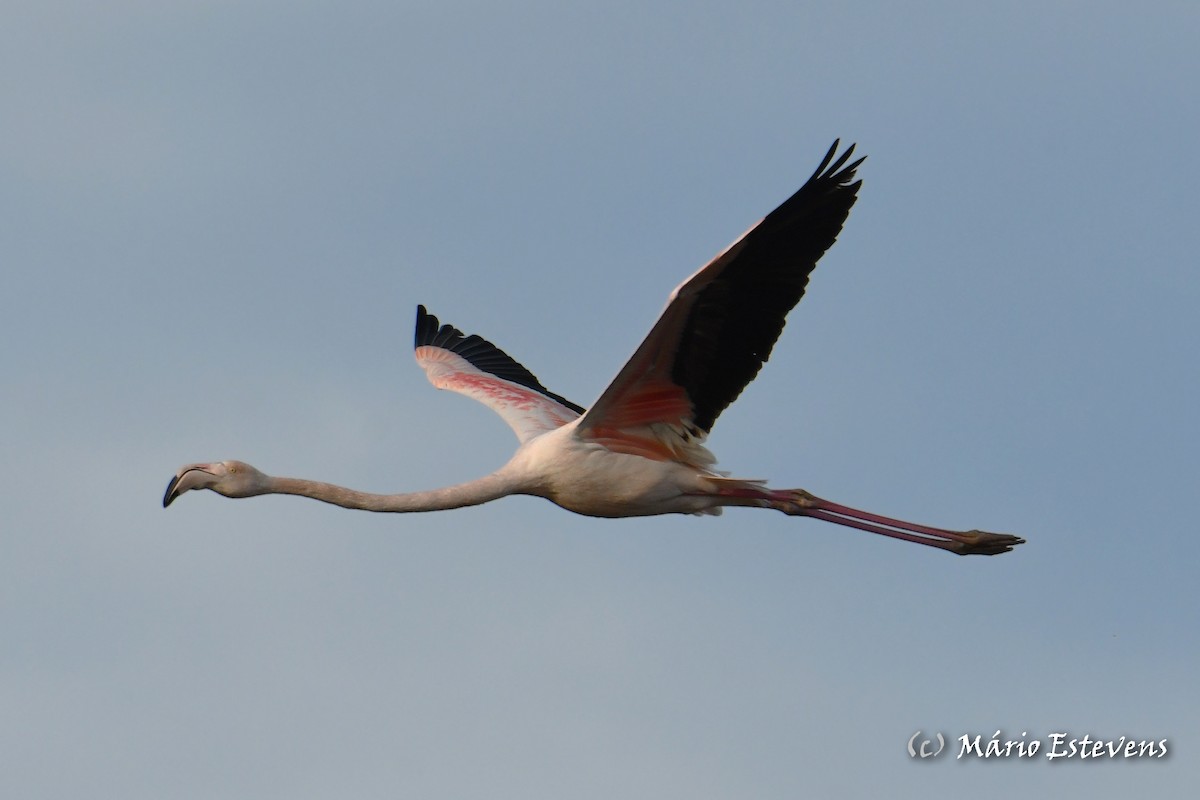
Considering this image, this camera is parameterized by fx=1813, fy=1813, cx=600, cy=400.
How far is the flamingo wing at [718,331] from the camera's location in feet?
44.5

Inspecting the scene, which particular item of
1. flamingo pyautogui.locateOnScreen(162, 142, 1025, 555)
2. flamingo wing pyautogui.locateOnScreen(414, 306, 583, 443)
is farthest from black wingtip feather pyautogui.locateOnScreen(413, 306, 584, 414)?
flamingo pyautogui.locateOnScreen(162, 142, 1025, 555)

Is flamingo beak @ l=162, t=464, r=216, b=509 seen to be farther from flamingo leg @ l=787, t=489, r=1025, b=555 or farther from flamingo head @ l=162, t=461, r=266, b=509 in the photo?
flamingo leg @ l=787, t=489, r=1025, b=555

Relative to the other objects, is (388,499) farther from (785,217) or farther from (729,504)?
(785,217)

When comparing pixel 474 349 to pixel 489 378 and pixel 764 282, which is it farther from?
pixel 764 282

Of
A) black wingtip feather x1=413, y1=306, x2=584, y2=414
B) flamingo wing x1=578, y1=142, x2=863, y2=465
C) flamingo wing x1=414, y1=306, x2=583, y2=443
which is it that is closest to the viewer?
flamingo wing x1=578, y1=142, x2=863, y2=465

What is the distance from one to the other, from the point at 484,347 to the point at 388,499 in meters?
5.69

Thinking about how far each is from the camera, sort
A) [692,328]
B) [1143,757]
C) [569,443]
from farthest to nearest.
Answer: [569,443] → [692,328] → [1143,757]

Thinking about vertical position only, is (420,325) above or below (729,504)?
above

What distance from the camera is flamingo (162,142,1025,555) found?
13.7 meters

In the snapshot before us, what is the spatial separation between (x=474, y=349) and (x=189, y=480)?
623cm

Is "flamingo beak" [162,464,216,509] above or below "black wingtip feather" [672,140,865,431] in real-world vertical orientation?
below

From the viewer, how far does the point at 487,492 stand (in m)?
14.9

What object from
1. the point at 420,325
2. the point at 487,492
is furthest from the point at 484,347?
the point at 487,492

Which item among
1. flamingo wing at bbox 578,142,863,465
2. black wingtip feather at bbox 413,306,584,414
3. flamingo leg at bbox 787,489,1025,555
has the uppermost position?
black wingtip feather at bbox 413,306,584,414
